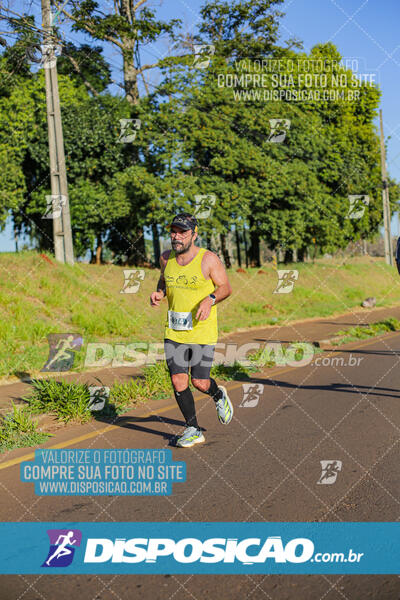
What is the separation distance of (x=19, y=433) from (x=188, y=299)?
2408 mm

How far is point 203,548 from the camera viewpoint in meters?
3.80

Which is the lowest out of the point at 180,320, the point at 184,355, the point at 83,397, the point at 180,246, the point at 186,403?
the point at 83,397

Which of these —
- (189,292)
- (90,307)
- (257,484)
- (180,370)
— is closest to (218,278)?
(189,292)

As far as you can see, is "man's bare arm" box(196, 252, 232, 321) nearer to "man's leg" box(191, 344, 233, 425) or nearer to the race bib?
the race bib

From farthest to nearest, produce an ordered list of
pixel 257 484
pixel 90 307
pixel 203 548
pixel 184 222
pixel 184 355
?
pixel 90 307, pixel 184 355, pixel 184 222, pixel 257 484, pixel 203 548

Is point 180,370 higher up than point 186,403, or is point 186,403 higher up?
point 180,370

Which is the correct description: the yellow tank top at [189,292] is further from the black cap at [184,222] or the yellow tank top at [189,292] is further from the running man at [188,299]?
the black cap at [184,222]

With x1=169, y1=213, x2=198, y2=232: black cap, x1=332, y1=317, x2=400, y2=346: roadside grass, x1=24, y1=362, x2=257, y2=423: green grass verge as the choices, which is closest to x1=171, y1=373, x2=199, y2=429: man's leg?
x1=169, y1=213, x2=198, y2=232: black cap

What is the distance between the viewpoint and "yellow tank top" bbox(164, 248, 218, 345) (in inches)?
228

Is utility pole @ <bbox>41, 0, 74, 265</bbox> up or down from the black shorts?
up

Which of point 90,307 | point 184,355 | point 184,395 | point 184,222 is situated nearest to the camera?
point 184,222

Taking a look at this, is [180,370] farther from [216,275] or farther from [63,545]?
[63,545]

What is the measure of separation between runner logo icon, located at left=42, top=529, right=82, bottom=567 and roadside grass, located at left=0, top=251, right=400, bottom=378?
6.84m

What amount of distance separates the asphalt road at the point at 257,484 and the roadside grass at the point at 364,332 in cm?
620
